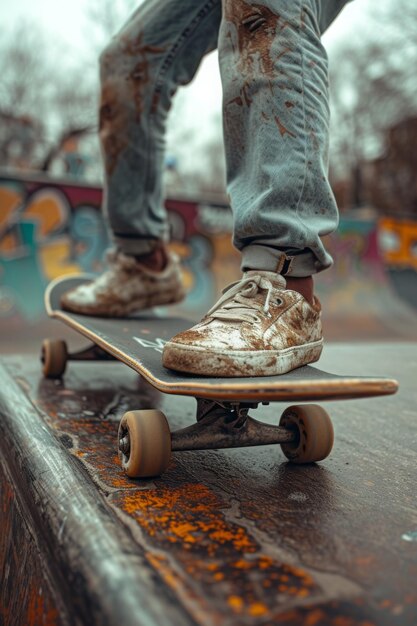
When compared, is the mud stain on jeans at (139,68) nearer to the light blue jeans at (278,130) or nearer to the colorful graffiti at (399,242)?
the light blue jeans at (278,130)

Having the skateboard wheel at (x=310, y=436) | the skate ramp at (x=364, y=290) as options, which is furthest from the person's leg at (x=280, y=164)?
the skate ramp at (x=364, y=290)

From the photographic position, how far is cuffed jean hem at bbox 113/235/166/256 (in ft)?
7.23

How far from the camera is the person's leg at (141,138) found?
1913 millimetres

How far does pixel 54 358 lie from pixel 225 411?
1.16 metres

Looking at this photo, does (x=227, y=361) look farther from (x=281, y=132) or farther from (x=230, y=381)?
(x=281, y=132)

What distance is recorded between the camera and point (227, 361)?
1081 millimetres

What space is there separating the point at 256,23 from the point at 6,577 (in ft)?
4.47

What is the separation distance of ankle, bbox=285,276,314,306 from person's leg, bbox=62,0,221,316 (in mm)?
981

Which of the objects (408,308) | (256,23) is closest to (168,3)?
(256,23)

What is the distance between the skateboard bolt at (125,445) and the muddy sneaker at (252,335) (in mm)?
180

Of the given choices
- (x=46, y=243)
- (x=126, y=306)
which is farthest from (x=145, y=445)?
(x=46, y=243)

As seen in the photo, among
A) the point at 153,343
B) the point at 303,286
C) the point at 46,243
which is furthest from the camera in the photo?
the point at 46,243

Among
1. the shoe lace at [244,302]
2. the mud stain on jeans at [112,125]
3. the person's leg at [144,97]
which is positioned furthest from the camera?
the mud stain on jeans at [112,125]

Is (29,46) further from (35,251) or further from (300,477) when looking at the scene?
(300,477)
